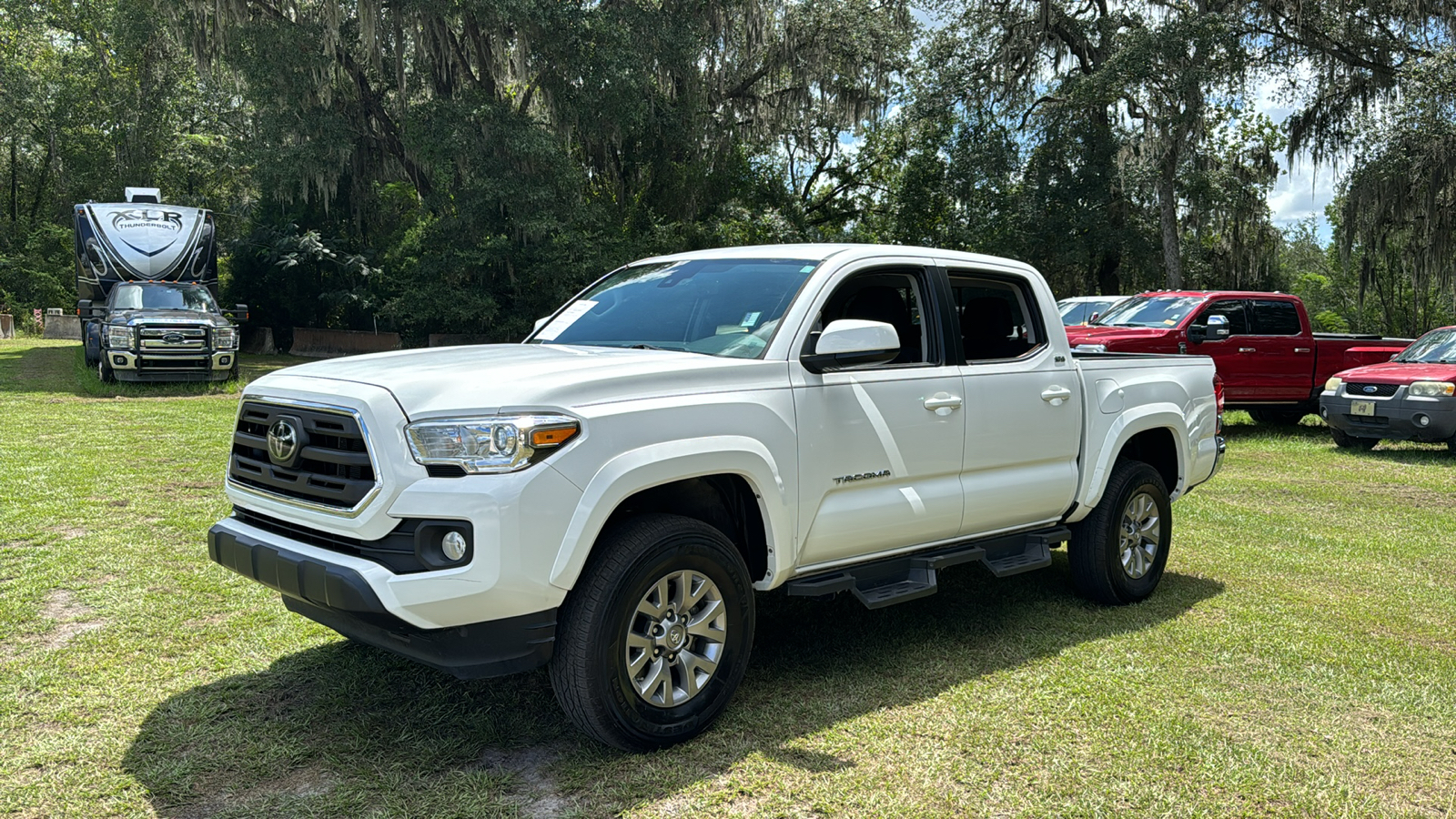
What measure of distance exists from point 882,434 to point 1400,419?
10718 mm

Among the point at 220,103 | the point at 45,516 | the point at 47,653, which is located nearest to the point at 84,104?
the point at 220,103

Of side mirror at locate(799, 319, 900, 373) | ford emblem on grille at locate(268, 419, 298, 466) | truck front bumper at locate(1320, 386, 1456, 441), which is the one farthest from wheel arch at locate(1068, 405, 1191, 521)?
truck front bumper at locate(1320, 386, 1456, 441)

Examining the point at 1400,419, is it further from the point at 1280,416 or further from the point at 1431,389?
the point at 1280,416

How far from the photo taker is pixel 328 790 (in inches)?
142

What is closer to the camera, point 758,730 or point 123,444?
point 758,730

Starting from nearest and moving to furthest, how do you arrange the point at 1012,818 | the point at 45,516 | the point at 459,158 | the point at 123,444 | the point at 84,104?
1. the point at 1012,818
2. the point at 45,516
3. the point at 123,444
4. the point at 459,158
5. the point at 84,104

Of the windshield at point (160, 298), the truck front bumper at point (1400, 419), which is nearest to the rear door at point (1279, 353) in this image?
the truck front bumper at point (1400, 419)

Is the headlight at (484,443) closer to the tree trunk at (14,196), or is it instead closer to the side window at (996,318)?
the side window at (996,318)

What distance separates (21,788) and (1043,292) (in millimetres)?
5035

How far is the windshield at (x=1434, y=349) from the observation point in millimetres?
13156

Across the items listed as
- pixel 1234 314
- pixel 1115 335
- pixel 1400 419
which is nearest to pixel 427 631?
pixel 1115 335

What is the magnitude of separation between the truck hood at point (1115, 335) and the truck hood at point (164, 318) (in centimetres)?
1434

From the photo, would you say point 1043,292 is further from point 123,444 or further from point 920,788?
point 123,444

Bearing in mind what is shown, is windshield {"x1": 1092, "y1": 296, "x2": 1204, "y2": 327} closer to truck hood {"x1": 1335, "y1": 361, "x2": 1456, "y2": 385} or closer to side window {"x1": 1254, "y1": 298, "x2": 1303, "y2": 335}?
side window {"x1": 1254, "y1": 298, "x2": 1303, "y2": 335}
